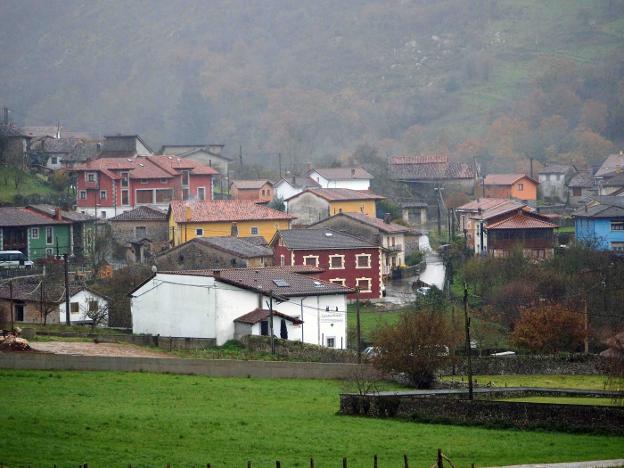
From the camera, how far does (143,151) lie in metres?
88.6

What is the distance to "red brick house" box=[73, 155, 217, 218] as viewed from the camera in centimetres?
7575

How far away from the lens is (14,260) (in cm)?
6203

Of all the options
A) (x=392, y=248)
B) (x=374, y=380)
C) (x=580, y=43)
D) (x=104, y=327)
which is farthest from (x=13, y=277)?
(x=580, y=43)

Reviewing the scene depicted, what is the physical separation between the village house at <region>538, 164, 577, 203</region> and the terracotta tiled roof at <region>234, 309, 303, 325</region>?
5082cm

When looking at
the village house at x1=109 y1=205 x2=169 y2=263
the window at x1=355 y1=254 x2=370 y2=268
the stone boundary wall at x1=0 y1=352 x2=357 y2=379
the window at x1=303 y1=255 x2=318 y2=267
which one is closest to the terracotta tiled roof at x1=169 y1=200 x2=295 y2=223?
the village house at x1=109 y1=205 x2=169 y2=263

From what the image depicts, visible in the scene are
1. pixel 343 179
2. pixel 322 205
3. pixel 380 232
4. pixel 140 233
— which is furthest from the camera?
pixel 343 179

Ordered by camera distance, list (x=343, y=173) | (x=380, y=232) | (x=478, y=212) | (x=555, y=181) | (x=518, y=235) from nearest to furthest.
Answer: (x=380, y=232) < (x=518, y=235) < (x=478, y=212) < (x=343, y=173) < (x=555, y=181)

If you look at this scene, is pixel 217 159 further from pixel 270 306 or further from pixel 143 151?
pixel 270 306

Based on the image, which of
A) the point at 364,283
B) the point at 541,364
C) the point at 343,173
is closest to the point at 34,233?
the point at 364,283

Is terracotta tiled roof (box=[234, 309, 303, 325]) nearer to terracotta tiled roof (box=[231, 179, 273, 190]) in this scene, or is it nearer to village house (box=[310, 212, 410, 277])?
village house (box=[310, 212, 410, 277])

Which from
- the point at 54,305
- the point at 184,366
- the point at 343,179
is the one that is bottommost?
the point at 184,366

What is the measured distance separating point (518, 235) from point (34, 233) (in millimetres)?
21120

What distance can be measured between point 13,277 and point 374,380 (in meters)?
24.2

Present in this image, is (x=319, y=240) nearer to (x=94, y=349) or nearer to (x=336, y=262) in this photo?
(x=336, y=262)
